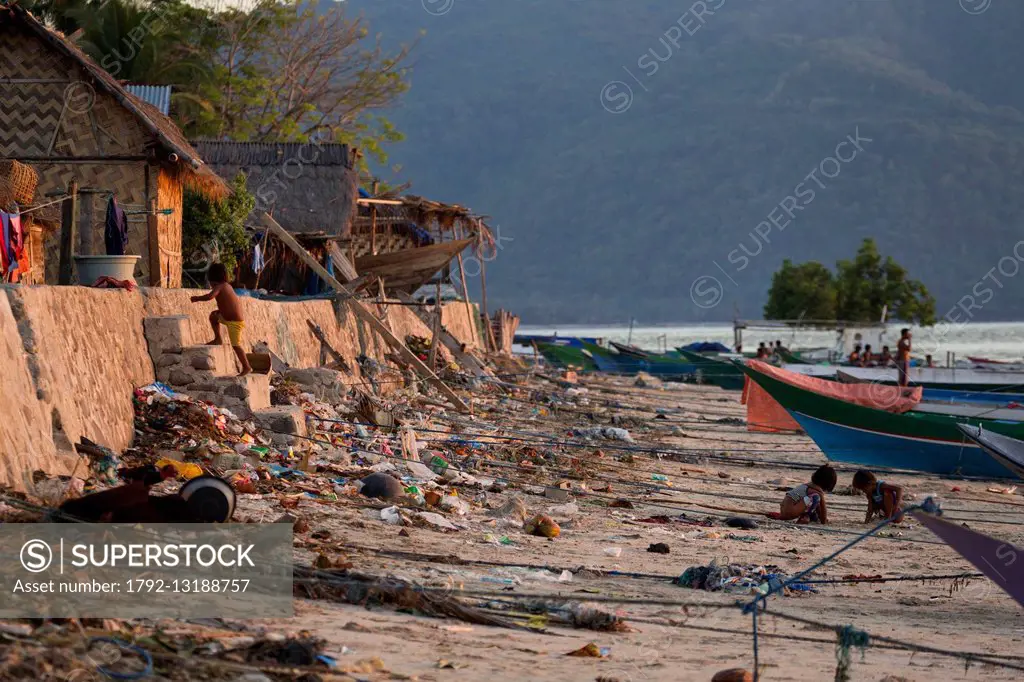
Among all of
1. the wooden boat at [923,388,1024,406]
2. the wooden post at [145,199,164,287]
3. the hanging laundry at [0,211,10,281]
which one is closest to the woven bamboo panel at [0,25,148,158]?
the wooden post at [145,199,164,287]

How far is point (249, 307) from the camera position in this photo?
12.2 m

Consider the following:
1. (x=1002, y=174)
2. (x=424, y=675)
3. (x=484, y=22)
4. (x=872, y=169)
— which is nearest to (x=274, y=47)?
(x=424, y=675)

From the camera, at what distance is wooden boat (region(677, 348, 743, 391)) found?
33.4m

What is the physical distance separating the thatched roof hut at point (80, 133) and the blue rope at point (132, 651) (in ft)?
34.7

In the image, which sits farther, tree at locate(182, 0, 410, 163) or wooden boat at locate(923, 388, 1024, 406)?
tree at locate(182, 0, 410, 163)

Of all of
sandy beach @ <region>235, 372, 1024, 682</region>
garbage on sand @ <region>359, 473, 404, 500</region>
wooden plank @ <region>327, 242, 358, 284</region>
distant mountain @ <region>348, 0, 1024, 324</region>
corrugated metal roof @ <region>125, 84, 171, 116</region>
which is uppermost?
distant mountain @ <region>348, 0, 1024, 324</region>

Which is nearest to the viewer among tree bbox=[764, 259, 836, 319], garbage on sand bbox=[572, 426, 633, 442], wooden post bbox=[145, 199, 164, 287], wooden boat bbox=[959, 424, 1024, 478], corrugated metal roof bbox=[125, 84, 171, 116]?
wooden boat bbox=[959, 424, 1024, 478]

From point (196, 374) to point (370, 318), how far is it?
6.30 metres

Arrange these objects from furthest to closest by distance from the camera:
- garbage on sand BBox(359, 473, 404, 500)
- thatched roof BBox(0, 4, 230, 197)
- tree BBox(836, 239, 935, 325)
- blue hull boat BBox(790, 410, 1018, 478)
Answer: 1. tree BBox(836, 239, 935, 325)
2. blue hull boat BBox(790, 410, 1018, 478)
3. thatched roof BBox(0, 4, 230, 197)
4. garbage on sand BBox(359, 473, 404, 500)

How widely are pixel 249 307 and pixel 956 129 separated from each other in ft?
533

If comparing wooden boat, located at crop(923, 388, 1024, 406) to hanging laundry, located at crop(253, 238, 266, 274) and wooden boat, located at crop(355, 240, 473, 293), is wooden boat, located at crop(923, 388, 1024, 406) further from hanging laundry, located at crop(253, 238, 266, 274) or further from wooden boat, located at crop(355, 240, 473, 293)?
hanging laundry, located at crop(253, 238, 266, 274)

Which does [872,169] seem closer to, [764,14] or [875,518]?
[764,14]

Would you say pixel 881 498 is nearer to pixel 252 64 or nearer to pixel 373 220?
pixel 373 220

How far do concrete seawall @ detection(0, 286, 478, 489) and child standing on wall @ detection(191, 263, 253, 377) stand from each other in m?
0.23
